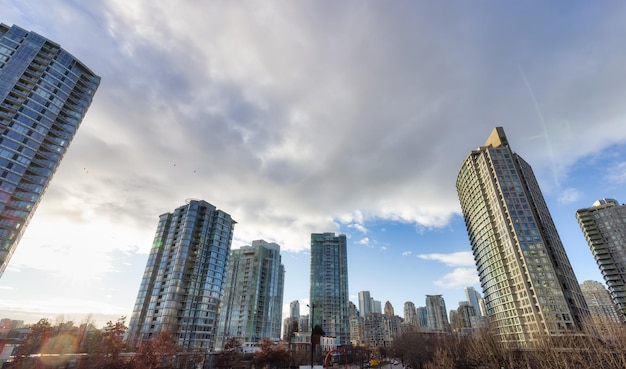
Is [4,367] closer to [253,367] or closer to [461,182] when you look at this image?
[253,367]

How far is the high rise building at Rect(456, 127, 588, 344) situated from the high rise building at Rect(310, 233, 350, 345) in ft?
232

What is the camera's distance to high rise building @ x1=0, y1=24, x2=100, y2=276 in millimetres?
67312

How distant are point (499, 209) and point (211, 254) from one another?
319ft

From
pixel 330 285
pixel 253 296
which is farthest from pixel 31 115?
pixel 330 285

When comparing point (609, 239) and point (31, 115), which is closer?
point (31, 115)

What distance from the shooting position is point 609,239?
4818 inches

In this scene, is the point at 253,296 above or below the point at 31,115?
below

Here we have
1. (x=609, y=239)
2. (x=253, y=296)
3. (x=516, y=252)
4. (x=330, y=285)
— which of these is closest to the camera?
(x=516, y=252)

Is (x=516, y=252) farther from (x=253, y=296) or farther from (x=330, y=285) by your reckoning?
(x=253, y=296)

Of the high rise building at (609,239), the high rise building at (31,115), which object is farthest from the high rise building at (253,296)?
the high rise building at (609,239)

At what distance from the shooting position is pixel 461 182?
124062mm

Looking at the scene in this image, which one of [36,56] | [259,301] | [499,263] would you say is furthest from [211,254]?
[499,263]

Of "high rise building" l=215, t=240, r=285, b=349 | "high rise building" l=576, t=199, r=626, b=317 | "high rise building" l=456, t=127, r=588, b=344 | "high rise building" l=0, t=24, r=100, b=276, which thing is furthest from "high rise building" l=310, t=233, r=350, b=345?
"high rise building" l=0, t=24, r=100, b=276

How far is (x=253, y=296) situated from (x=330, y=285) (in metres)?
48.3
